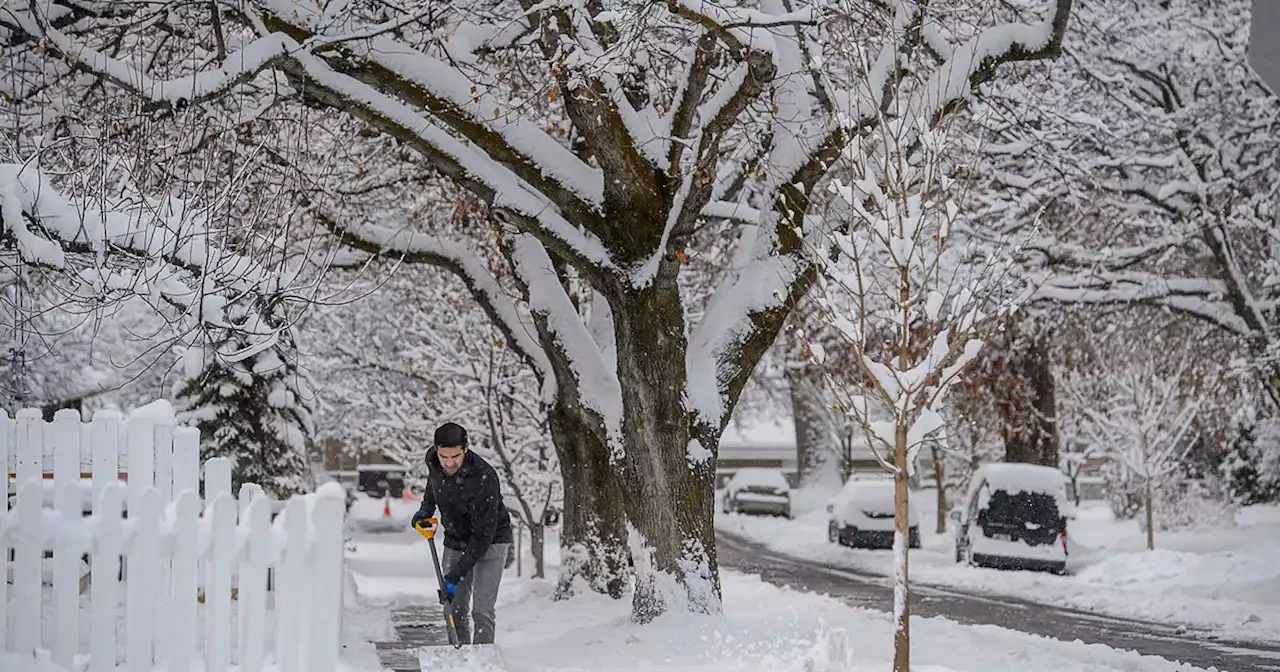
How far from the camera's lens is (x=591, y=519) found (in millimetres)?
14281

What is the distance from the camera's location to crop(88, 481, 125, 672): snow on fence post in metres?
5.63

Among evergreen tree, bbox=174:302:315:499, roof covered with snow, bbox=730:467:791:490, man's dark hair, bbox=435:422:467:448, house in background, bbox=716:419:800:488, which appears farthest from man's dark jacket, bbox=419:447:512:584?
house in background, bbox=716:419:800:488

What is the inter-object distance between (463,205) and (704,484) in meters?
4.29

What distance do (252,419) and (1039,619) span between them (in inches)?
416

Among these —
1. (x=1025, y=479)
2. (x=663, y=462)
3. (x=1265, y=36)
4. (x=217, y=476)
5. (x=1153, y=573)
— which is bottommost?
(x=1153, y=573)

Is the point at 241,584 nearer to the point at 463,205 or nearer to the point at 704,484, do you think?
the point at 704,484

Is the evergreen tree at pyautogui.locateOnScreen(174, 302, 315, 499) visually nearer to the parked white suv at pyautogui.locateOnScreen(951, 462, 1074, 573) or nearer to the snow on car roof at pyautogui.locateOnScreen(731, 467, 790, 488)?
the parked white suv at pyautogui.locateOnScreen(951, 462, 1074, 573)

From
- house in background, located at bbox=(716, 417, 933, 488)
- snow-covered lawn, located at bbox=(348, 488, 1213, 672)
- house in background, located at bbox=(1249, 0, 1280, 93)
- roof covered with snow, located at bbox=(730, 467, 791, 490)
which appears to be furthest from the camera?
Result: house in background, located at bbox=(716, 417, 933, 488)

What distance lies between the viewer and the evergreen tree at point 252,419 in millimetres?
17219

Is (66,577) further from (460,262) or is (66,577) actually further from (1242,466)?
(1242,466)

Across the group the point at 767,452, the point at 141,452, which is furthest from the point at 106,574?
the point at 767,452

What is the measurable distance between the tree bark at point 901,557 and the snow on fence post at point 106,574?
4.57 meters

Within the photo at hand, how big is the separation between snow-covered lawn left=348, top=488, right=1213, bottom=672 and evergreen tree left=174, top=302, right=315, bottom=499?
5.46 m

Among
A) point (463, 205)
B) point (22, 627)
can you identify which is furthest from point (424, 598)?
point (22, 627)
